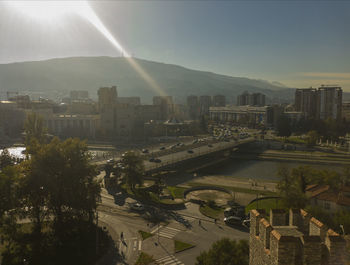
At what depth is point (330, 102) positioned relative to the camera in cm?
8425

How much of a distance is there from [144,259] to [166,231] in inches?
144

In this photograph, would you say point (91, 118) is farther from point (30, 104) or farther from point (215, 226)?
point (215, 226)

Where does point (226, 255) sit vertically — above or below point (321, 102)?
below

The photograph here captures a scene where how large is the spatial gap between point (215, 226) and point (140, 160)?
10.5 meters

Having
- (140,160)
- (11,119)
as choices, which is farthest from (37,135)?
(11,119)

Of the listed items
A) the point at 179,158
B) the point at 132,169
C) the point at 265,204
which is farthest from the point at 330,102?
A: the point at 132,169

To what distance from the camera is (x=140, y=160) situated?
2708 cm

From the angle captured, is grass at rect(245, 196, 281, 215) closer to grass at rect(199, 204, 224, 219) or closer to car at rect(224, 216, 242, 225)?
grass at rect(199, 204, 224, 219)

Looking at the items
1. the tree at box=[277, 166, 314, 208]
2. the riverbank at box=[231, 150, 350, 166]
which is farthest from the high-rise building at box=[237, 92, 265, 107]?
the tree at box=[277, 166, 314, 208]

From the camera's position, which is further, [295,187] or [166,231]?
[295,187]

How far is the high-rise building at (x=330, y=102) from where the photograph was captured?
270ft

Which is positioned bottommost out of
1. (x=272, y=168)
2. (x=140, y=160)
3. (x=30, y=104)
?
(x=272, y=168)

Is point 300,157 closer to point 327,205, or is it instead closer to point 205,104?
point 327,205

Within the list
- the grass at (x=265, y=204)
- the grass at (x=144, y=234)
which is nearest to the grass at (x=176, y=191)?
the grass at (x=265, y=204)
